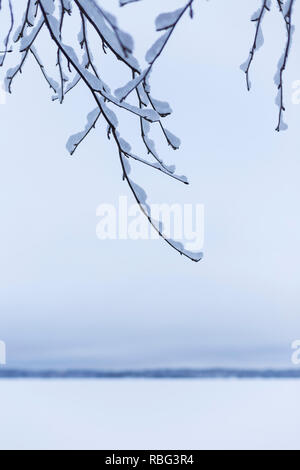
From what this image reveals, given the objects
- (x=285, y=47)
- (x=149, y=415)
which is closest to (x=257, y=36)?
(x=285, y=47)

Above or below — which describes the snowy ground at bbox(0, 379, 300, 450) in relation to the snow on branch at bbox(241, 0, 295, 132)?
below

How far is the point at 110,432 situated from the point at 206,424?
51 centimetres

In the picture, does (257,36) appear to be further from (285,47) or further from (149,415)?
(149,415)

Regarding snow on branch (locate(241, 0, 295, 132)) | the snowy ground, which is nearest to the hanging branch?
snow on branch (locate(241, 0, 295, 132))

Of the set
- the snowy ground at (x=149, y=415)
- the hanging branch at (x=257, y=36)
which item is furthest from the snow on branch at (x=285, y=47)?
the snowy ground at (x=149, y=415)

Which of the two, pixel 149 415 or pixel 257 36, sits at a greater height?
pixel 257 36

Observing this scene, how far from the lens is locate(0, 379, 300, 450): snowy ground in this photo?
2.03 meters

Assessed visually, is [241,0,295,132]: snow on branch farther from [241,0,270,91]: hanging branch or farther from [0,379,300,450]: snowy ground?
[0,379,300,450]: snowy ground

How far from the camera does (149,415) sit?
10.3ft

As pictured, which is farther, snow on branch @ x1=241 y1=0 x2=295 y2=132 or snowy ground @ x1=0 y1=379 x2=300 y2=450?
snowy ground @ x1=0 y1=379 x2=300 y2=450

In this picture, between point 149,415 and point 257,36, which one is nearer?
point 257,36

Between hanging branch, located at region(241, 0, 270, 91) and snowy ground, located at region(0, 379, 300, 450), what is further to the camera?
snowy ground, located at region(0, 379, 300, 450)
